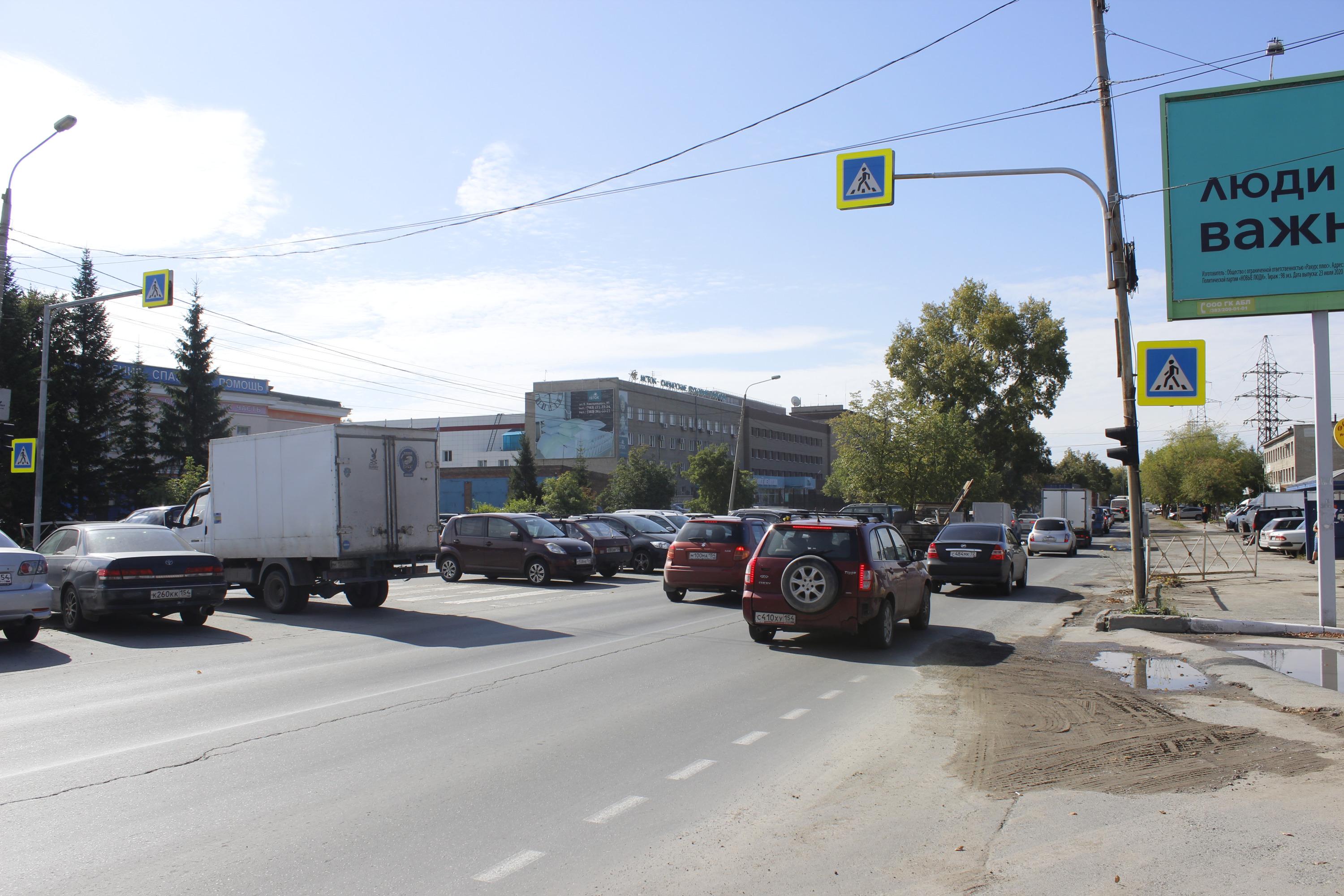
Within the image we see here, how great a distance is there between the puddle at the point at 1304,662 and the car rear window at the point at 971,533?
8.66 m

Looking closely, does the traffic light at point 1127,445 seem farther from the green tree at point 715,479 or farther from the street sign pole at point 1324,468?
the green tree at point 715,479

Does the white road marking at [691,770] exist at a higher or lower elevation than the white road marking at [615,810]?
lower

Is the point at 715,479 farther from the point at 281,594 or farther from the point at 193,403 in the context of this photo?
the point at 281,594

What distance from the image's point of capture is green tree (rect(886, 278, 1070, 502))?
64.9m

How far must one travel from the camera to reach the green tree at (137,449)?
155 ft

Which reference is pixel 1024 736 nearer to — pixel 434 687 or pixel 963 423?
pixel 434 687

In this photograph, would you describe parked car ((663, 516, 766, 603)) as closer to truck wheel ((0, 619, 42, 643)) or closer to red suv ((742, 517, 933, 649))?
red suv ((742, 517, 933, 649))

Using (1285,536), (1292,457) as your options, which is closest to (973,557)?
(1285,536)

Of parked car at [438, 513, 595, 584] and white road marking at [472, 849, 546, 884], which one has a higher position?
parked car at [438, 513, 595, 584]

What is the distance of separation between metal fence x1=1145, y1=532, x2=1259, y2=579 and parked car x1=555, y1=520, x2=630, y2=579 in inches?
480

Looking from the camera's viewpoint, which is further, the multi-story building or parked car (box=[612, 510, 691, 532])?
the multi-story building

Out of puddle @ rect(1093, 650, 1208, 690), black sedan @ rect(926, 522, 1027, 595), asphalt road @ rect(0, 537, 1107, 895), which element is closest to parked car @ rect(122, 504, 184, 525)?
asphalt road @ rect(0, 537, 1107, 895)

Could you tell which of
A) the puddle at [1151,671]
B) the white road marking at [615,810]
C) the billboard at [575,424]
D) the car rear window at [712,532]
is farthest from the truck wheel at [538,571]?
the billboard at [575,424]

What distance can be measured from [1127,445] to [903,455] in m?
40.5
